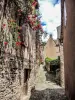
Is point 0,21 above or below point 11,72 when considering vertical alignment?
above

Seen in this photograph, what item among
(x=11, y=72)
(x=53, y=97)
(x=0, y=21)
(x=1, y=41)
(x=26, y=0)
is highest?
(x=26, y=0)

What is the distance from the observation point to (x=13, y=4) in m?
7.32

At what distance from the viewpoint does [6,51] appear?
6.36 metres

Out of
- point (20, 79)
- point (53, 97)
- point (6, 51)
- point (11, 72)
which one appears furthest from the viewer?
point (53, 97)

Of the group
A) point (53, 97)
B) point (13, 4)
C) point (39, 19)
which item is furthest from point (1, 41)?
point (53, 97)

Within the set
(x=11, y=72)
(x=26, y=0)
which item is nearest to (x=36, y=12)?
(x=26, y=0)

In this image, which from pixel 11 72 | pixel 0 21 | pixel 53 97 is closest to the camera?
pixel 0 21

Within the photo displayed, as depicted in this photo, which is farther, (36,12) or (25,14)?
(36,12)

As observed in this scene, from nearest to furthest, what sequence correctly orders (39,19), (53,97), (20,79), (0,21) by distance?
1. (0,21)
2. (20,79)
3. (39,19)
4. (53,97)

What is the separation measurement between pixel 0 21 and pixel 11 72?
203cm

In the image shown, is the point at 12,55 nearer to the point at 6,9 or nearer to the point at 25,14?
the point at 6,9

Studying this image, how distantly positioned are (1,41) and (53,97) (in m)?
6.78

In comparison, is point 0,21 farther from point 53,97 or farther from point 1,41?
point 53,97

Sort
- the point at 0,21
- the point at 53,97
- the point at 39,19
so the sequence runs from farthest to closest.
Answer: the point at 53,97 → the point at 39,19 → the point at 0,21
